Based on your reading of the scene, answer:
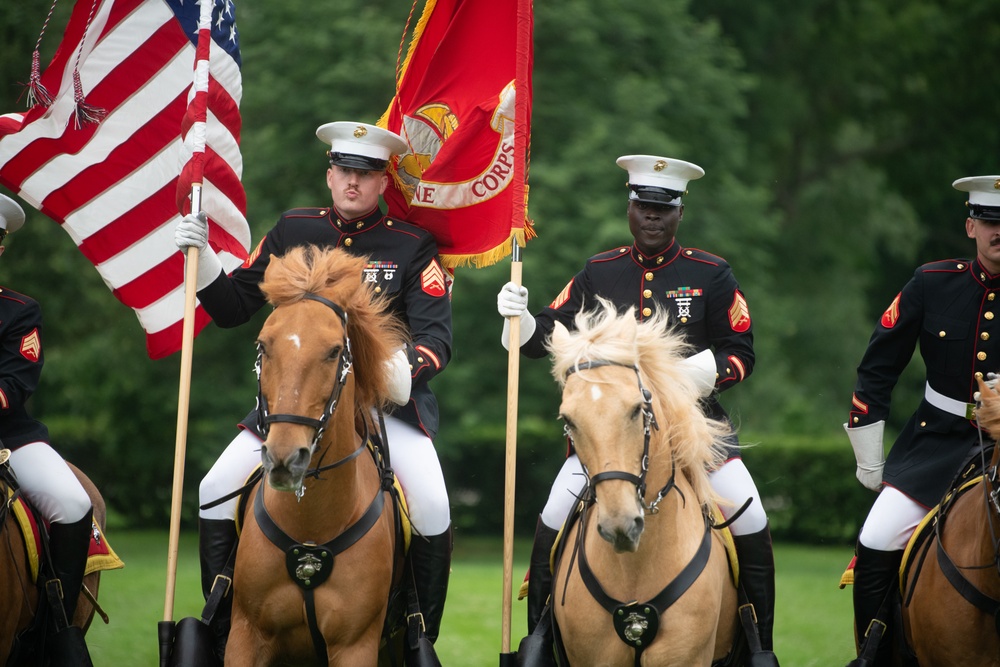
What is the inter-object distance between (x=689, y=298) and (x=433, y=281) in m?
1.38

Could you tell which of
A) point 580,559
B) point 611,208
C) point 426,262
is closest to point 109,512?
point 611,208

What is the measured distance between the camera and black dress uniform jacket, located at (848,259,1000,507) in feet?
21.4

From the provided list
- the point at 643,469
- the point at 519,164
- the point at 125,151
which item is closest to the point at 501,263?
the point at 125,151

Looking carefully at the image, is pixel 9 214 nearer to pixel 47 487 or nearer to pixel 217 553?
pixel 47 487

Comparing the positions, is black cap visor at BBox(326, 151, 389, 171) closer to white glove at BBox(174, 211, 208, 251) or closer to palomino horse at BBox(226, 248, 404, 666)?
white glove at BBox(174, 211, 208, 251)

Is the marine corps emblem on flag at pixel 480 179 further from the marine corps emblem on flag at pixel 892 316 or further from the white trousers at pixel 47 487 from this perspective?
the white trousers at pixel 47 487

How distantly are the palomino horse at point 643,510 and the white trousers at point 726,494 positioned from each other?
477 mm

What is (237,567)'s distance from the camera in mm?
5684

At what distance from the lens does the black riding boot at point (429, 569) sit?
6.27 metres

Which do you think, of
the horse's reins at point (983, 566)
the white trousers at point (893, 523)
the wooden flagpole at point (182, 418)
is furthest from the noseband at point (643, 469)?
the wooden flagpole at point (182, 418)

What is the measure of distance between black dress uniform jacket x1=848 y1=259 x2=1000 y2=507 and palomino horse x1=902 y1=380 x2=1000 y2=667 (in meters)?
0.46

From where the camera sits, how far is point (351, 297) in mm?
5562

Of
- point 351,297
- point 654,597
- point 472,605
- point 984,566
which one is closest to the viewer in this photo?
point 654,597

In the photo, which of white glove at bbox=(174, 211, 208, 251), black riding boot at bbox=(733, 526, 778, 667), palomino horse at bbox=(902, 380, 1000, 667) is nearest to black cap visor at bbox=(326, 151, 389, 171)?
white glove at bbox=(174, 211, 208, 251)
